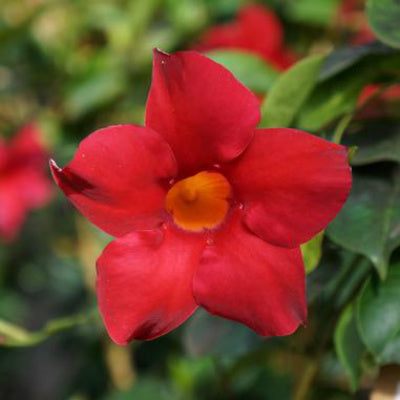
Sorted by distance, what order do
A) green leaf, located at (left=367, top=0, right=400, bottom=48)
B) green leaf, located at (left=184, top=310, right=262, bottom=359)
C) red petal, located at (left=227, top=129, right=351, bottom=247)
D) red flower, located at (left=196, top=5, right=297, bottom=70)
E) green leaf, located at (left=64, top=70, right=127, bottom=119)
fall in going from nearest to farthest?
red petal, located at (left=227, top=129, right=351, bottom=247), green leaf, located at (left=367, top=0, right=400, bottom=48), green leaf, located at (left=184, top=310, right=262, bottom=359), red flower, located at (left=196, top=5, right=297, bottom=70), green leaf, located at (left=64, top=70, right=127, bottom=119)

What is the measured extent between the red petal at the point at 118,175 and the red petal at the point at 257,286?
0.06 metres

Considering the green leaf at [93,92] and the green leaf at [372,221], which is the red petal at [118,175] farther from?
the green leaf at [93,92]

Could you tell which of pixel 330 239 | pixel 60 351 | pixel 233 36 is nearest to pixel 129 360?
pixel 60 351

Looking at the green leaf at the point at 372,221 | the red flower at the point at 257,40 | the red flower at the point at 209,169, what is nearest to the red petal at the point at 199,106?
the red flower at the point at 209,169

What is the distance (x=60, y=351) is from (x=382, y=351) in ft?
3.76

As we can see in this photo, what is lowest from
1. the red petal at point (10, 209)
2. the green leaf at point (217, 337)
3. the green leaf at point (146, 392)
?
the green leaf at point (146, 392)

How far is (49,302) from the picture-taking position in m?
1.89

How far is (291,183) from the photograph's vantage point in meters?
0.44

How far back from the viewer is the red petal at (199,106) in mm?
428

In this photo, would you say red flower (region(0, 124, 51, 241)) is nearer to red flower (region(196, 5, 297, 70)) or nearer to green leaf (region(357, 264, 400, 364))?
red flower (region(196, 5, 297, 70))

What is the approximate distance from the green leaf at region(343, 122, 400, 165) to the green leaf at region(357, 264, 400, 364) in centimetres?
8

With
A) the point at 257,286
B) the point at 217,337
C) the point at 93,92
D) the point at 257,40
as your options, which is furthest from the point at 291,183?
the point at 93,92

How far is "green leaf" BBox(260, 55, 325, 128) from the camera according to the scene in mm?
540

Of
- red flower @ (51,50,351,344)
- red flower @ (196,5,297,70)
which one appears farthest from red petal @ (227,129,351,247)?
red flower @ (196,5,297,70)
